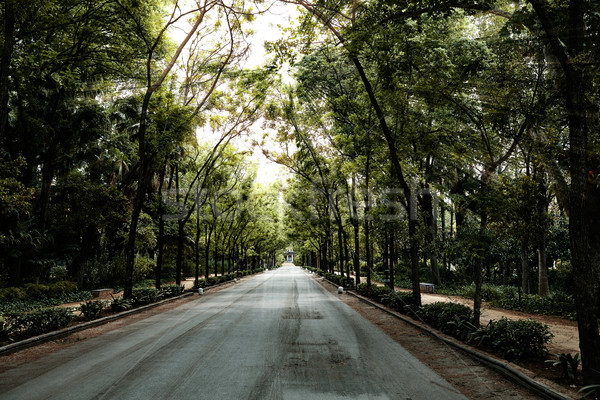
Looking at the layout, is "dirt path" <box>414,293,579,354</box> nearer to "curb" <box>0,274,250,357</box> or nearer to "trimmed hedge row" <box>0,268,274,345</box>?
"curb" <box>0,274,250,357</box>

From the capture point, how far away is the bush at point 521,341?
244 inches

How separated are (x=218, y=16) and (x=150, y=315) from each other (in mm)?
11845

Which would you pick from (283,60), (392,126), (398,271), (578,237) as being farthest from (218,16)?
(398,271)

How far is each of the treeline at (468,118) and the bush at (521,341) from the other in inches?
43.5

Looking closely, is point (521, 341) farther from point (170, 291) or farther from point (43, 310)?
point (170, 291)

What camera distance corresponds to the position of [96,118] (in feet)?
62.3

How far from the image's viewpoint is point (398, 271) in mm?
31484

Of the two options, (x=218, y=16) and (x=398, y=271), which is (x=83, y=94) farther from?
(x=398, y=271)

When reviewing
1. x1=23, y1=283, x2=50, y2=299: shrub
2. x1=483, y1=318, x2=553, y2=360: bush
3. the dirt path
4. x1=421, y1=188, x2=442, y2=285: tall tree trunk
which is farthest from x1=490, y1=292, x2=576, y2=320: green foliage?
x1=23, y1=283, x2=50, y2=299: shrub

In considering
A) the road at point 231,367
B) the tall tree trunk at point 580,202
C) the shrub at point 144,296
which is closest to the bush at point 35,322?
the road at point 231,367

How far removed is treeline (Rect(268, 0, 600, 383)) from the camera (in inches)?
203

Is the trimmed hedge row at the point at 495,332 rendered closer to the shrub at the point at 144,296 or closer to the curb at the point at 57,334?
the curb at the point at 57,334

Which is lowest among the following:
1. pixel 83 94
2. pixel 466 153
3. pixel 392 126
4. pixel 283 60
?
pixel 466 153

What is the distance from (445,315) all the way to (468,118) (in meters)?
9.23
